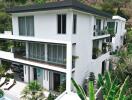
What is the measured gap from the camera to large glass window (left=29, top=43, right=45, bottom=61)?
2425 cm

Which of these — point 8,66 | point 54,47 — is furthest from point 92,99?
point 8,66

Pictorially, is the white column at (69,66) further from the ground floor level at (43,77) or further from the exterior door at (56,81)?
the exterior door at (56,81)

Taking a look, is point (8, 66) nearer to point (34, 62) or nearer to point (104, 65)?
point (34, 62)

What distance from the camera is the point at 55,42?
67.3 ft

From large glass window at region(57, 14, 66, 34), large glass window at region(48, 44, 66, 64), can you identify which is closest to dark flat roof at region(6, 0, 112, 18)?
large glass window at region(57, 14, 66, 34)

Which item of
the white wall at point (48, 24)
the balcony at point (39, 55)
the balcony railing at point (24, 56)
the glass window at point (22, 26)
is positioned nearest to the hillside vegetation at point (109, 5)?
the balcony railing at point (24, 56)

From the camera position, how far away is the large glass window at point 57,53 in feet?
73.7

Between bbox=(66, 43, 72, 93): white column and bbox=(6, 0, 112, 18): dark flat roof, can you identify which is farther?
bbox=(66, 43, 72, 93): white column

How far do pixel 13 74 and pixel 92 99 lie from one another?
18431 mm

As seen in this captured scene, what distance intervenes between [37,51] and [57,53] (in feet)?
11.2

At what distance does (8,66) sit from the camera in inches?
1172

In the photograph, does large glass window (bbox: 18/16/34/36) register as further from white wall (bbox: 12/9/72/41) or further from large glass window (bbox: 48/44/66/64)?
large glass window (bbox: 48/44/66/64)

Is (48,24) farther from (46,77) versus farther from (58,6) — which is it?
(46,77)

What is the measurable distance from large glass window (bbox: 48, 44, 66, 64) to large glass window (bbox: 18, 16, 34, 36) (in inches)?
140
